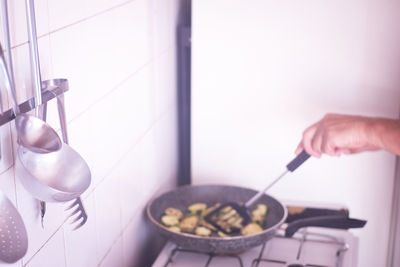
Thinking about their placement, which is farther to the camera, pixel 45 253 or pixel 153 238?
pixel 153 238

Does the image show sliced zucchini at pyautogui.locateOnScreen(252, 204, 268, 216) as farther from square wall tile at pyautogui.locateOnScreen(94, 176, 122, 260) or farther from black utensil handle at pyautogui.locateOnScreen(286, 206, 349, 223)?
square wall tile at pyautogui.locateOnScreen(94, 176, 122, 260)

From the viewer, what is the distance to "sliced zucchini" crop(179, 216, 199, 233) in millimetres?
1313

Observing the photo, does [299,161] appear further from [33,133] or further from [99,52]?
[33,133]

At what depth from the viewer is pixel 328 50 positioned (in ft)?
4.65

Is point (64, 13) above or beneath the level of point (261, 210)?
above

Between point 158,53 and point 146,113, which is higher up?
point 158,53

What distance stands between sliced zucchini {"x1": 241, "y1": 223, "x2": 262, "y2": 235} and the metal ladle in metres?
0.69

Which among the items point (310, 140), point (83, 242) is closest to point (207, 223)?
point (310, 140)

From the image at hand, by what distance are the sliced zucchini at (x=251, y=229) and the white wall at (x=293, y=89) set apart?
0.77 ft

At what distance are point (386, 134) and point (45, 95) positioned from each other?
78cm

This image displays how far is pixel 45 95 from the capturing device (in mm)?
706

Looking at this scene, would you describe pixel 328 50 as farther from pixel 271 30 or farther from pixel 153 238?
pixel 153 238

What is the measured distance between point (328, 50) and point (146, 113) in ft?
1.66

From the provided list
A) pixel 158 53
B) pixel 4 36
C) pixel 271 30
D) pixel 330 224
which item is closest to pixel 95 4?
pixel 4 36
